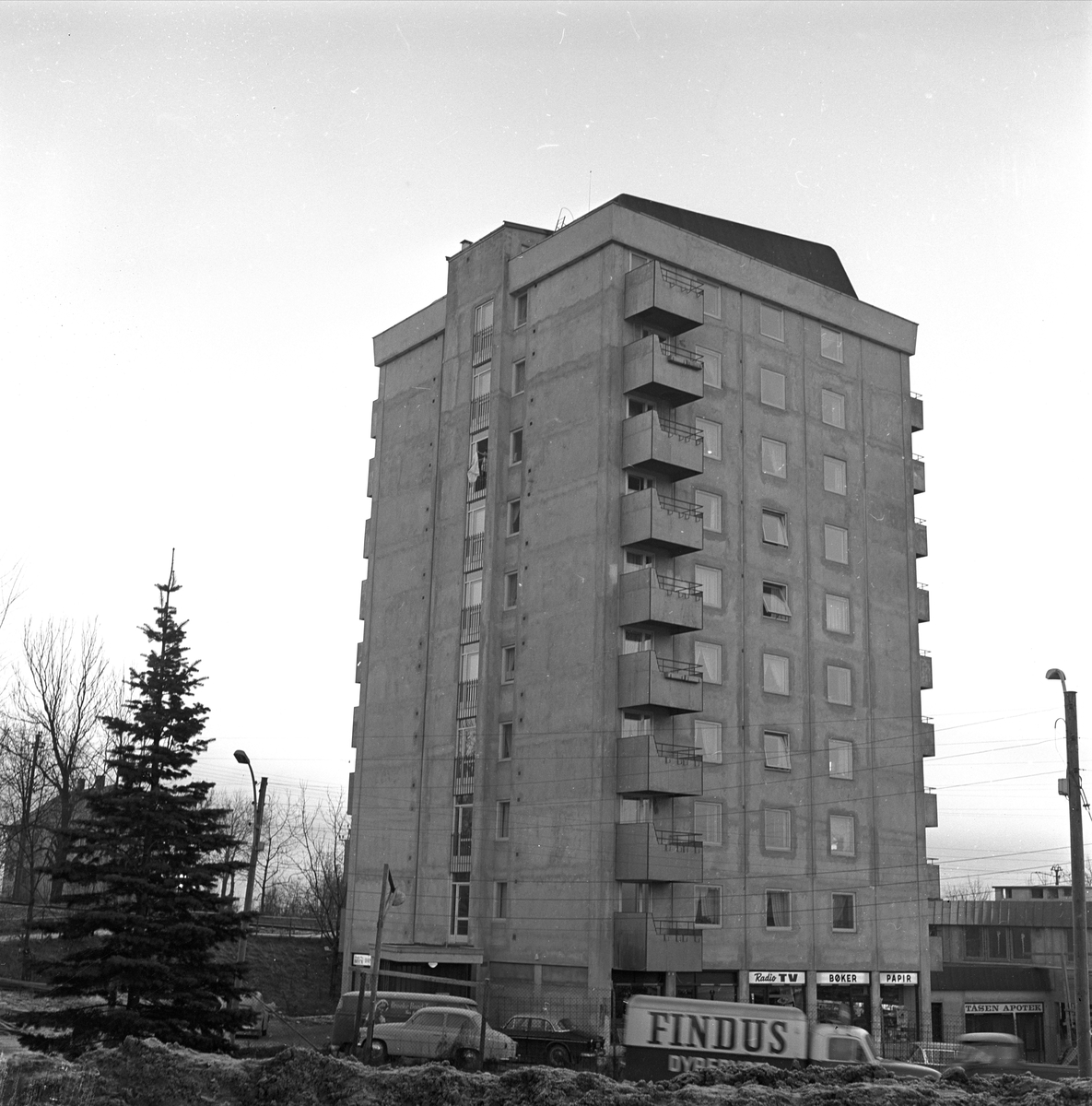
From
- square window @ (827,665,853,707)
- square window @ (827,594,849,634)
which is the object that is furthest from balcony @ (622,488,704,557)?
square window @ (827,665,853,707)

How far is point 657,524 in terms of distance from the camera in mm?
51031

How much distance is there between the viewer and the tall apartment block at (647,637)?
49875 millimetres

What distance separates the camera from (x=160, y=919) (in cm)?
2742

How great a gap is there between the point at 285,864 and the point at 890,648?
219ft

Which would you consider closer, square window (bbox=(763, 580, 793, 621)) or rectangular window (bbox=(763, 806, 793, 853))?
rectangular window (bbox=(763, 806, 793, 853))

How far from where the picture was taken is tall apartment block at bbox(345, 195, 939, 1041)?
49875 mm

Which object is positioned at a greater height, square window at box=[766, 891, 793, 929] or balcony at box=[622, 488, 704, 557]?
balcony at box=[622, 488, 704, 557]

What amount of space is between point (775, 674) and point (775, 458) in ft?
31.3

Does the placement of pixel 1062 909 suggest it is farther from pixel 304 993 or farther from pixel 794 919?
pixel 304 993

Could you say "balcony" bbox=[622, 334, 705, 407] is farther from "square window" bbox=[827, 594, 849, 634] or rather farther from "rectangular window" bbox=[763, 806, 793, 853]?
"rectangular window" bbox=[763, 806, 793, 853]

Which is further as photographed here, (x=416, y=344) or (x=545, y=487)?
(x=416, y=344)

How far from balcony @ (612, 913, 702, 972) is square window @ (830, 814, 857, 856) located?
386 inches

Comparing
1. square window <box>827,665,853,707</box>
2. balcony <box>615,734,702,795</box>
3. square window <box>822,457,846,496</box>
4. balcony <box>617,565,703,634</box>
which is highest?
square window <box>822,457,846,496</box>

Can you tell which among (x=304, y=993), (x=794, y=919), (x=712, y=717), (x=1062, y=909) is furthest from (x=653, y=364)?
(x=1062, y=909)
